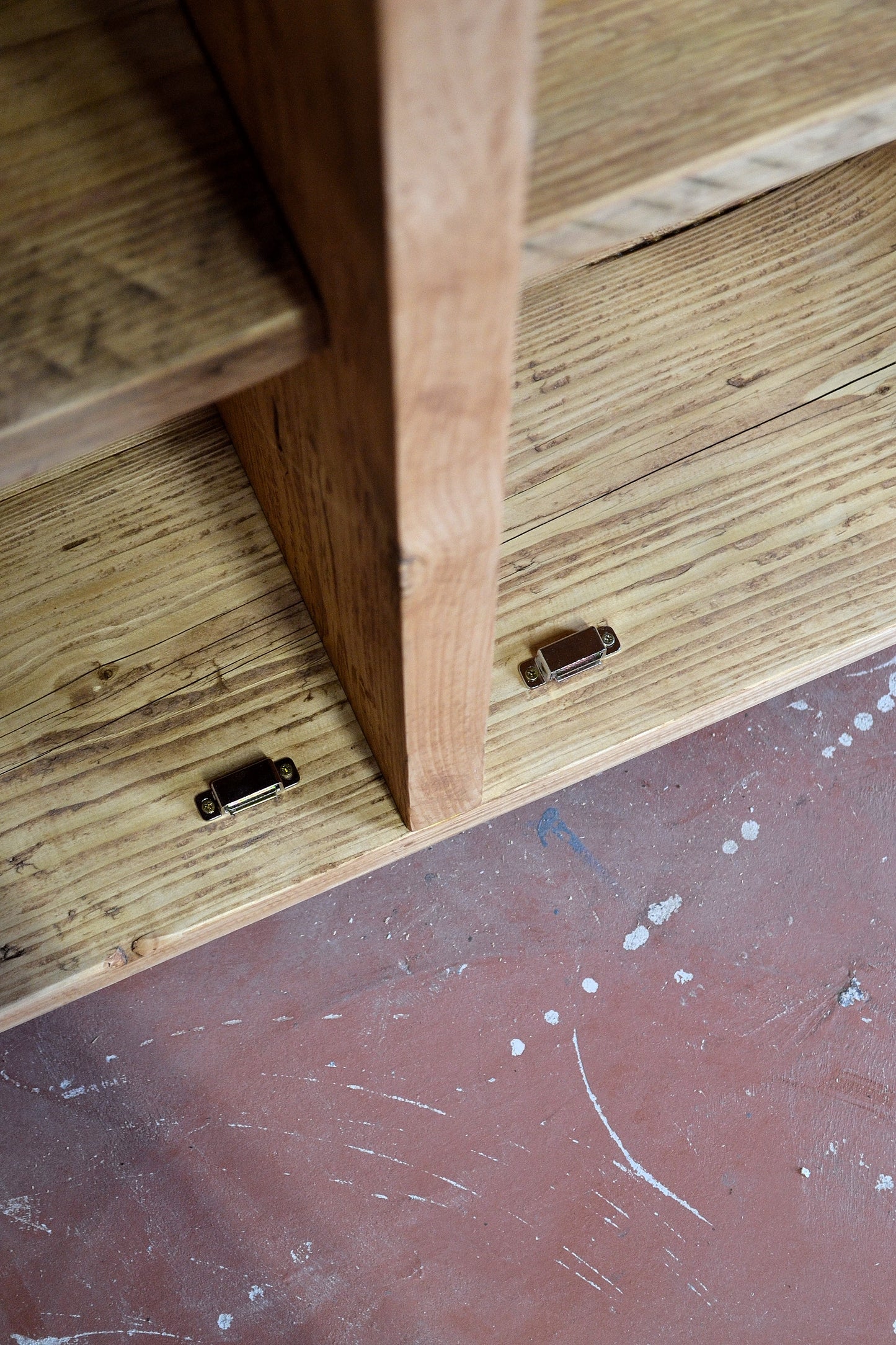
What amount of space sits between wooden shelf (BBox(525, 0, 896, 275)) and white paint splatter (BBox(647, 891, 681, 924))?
0.78 meters

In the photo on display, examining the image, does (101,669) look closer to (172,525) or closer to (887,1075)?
(172,525)

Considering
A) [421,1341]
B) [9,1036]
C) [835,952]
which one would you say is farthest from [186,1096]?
[835,952]

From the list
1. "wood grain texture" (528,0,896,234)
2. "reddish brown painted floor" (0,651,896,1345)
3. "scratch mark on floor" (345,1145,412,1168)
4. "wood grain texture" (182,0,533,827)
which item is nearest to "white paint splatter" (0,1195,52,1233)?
"reddish brown painted floor" (0,651,896,1345)

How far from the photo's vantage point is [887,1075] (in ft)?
3.36

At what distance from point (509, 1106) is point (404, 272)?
876 mm

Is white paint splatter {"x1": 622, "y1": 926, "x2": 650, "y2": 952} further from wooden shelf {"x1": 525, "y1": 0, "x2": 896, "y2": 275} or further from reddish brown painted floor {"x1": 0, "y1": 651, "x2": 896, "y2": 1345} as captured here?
wooden shelf {"x1": 525, "y1": 0, "x2": 896, "y2": 275}

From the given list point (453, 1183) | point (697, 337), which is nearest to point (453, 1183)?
point (453, 1183)

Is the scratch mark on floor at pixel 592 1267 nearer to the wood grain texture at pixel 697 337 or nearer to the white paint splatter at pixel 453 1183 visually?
the white paint splatter at pixel 453 1183

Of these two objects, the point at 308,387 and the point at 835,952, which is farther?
the point at 835,952

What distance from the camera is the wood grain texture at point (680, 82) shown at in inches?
13.5

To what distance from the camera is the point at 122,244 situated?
1.12ft

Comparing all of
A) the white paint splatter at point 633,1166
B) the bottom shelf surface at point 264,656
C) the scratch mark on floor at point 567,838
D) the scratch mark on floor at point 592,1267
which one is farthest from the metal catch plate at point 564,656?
the scratch mark on floor at point 592,1267

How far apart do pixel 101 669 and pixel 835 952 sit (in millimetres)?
714

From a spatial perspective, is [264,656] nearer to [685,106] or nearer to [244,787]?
[244,787]
